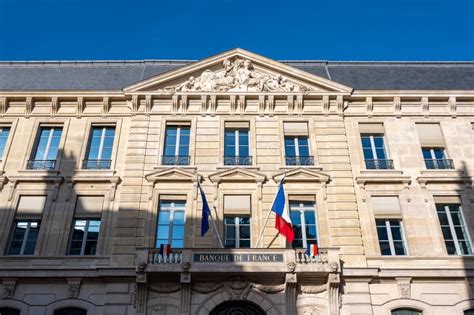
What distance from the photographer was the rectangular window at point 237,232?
14.7 m

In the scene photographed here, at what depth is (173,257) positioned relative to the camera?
1365 centimetres

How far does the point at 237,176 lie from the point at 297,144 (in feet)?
9.34

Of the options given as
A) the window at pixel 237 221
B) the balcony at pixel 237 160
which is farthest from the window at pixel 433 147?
the window at pixel 237 221

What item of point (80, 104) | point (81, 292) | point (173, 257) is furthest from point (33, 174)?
point (173, 257)

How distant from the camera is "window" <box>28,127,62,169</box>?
53.9ft

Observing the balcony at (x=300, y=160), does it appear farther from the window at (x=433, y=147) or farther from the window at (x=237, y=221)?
the window at (x=433, y=147)

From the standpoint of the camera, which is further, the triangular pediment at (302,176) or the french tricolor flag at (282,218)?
the triangular pediment at (302,176)

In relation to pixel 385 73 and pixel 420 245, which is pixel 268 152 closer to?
pixel 420 245

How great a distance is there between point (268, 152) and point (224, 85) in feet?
11.3

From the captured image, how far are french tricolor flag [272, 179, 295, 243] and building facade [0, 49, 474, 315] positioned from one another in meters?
0.58

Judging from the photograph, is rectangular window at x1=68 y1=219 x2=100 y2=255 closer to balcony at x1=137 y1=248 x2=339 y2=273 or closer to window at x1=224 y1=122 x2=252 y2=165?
balcony at x1=137 y1=248 x2=339 y2=273

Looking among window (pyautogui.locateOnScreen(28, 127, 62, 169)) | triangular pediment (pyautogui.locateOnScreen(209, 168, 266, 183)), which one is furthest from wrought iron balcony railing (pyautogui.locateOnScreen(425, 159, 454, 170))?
window (pyautogui.locateOnScreen(28, 127, 62, 169))

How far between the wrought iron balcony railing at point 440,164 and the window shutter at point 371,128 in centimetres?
203

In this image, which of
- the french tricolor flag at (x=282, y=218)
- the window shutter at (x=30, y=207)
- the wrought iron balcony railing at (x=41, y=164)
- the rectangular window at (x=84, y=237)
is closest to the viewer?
the french tricolor flag at (x=282, y=218)
